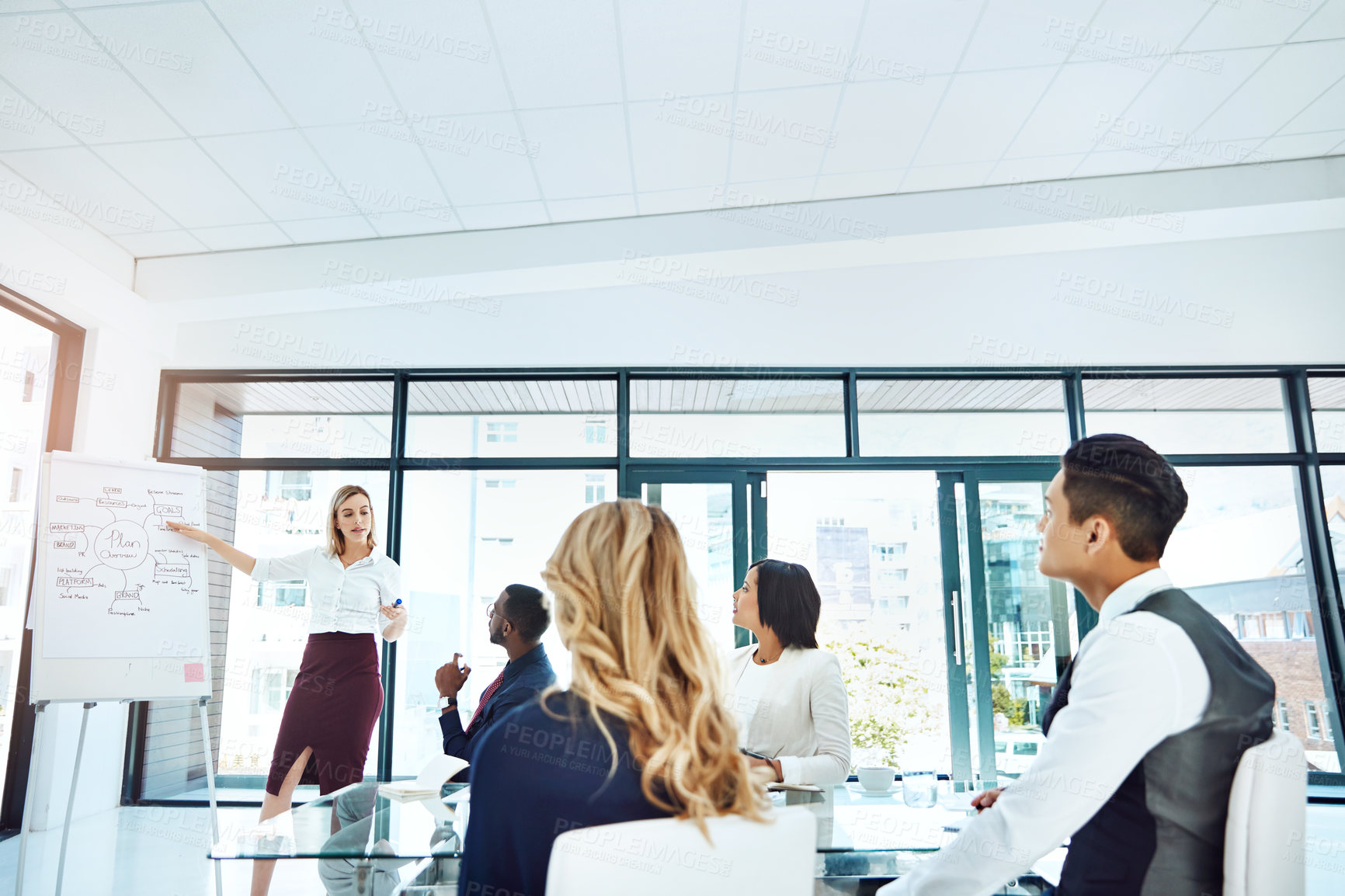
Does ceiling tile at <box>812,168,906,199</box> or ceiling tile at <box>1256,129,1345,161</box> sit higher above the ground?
ceiling tile at <box>1256,129,1345,161</box>

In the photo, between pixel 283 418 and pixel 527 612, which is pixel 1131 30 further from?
pixel 283 418

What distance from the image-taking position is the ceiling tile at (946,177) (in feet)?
14.6

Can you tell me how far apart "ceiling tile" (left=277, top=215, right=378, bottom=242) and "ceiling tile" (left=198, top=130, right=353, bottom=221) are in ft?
0.20

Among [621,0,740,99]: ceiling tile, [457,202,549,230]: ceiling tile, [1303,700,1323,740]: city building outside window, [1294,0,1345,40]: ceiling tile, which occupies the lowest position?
[1303,700,1323,740]: city building outside window

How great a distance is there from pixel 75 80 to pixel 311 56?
89 centimetres

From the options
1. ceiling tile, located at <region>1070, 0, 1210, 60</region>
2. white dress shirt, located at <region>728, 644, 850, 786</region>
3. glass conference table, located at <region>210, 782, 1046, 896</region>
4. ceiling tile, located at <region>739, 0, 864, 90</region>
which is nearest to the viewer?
glass conference table, located at <region>210, 782, 1046, 896</region>

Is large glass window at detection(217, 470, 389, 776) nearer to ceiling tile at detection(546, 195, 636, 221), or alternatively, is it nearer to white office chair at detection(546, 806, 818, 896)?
ceiling tile at detection(546, 195, 636, 221)

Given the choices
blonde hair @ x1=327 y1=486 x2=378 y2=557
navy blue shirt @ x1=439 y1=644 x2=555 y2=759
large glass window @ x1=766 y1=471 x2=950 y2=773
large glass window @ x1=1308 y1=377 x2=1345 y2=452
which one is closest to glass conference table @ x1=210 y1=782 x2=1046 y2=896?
navy blue shirt @ x1=439 y1=644 x2=555 y2=759

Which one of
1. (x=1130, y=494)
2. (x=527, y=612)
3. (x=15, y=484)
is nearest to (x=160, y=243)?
(x=15, y=484)

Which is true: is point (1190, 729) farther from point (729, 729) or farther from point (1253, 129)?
point (1253, 129)

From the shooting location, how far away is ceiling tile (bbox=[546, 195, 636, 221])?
14.8ft

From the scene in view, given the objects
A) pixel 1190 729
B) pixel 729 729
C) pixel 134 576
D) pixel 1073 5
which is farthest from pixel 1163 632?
pixel 134 576

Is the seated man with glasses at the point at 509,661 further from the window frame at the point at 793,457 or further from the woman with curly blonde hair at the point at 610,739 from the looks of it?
the window frame at the point at 793,457

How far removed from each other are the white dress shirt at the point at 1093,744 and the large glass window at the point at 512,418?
3647 mm
